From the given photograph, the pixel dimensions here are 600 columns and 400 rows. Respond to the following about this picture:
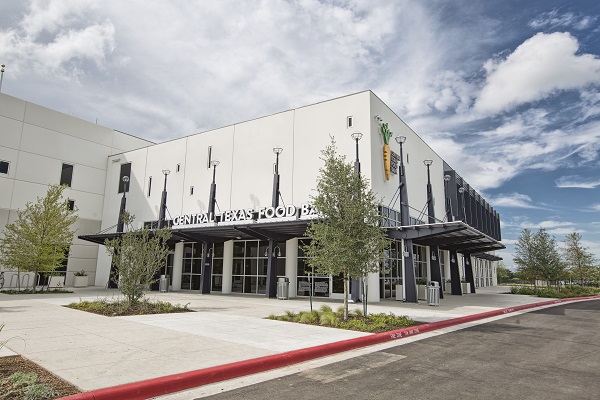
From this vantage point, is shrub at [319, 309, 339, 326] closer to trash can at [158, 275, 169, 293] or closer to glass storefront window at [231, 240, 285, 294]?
glass storefront window at [231, 240, 285, 294]

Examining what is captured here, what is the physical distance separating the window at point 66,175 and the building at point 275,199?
13.2 ft

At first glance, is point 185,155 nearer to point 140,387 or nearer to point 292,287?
point 292,287

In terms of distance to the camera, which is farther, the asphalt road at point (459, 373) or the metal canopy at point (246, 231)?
the metal canopy at point (246, 231)

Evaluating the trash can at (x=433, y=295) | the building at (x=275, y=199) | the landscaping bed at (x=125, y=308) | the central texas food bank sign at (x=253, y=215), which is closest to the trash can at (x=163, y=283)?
the building at (x=275, y=199)

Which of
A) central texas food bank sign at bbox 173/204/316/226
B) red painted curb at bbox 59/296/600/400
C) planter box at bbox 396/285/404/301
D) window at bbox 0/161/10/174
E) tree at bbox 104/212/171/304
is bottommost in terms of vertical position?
red painted curb at bbox 59/296/600/400

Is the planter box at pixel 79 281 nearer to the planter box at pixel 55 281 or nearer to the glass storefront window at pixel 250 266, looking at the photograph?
the planter box at pixel 55 281

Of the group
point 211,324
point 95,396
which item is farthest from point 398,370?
point 211,324

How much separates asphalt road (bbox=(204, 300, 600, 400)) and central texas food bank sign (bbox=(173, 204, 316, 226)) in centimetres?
1178

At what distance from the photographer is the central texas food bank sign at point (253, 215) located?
22.2 meters

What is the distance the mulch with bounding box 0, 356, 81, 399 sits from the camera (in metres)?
5.13

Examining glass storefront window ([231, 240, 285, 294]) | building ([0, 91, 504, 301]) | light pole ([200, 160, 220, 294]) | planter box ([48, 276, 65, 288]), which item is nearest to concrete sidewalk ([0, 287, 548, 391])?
building ([0, 91, 504, 301])

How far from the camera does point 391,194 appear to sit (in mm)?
25453

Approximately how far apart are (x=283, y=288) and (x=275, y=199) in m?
5.54

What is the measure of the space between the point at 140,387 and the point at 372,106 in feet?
69.4
